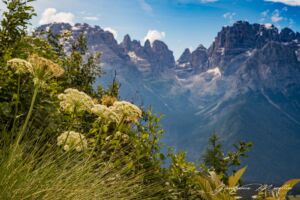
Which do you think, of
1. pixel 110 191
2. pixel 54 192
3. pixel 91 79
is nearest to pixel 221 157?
pixel 110 191

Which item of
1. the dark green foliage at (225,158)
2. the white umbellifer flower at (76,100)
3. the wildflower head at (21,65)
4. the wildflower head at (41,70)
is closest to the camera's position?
the wildflower head at (41,70)

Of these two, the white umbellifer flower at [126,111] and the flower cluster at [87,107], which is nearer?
the flower cluster at [87,107]

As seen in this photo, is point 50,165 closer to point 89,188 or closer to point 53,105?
point 89,188

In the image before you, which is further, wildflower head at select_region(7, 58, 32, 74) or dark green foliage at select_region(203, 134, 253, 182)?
dark green foliage at select_region(203, 134, 253, 182)

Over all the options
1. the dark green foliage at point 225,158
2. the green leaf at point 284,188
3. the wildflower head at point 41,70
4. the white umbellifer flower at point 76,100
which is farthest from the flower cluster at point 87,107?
the dark green foliage at point 225,158

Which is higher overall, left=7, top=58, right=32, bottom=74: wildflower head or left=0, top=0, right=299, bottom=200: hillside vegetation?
left=7, top=58, right=32, bottom=74: wildflower head

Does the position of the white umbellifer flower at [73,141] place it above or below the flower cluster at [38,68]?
below

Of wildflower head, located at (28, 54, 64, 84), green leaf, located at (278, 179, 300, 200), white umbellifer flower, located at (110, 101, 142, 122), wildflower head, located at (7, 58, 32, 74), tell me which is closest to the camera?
green leaf, located at (278, 179, 300, 200)

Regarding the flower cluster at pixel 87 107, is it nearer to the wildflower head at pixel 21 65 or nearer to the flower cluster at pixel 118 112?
the flower cluster at pixel 118 112

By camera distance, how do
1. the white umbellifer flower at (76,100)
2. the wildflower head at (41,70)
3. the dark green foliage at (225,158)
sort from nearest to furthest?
the wildflower head at (41,70) < the white umbellifer flower at (76,100) < the dark green foliage at (225,158)

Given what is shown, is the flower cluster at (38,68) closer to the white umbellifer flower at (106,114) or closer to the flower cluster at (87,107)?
the flower cluster at (87,107)

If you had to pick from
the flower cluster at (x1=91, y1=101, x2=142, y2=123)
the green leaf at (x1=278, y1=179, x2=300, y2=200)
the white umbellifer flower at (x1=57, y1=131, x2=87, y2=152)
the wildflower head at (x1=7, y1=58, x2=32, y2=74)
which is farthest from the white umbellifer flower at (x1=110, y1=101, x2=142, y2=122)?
the green leaf at (x1=278, y1=179, x2=300, y2=200)

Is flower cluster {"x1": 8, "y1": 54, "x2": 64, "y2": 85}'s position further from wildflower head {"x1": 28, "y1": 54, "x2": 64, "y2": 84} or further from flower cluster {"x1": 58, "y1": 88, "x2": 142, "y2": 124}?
flower cluster {"x1": 58, "y1": 88, "x2": 142, "y2": 124}

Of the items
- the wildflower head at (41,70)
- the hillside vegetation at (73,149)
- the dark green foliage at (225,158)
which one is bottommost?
the dark green foliage at (225,158)
